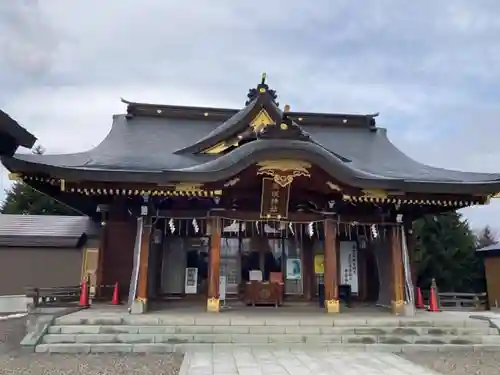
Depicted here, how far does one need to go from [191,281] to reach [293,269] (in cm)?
293

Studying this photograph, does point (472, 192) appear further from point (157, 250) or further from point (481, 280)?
point (481, 280)

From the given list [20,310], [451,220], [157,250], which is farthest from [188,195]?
[451,220]

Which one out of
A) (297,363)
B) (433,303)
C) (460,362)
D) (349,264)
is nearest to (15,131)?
(297,363)

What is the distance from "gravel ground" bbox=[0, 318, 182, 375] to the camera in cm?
639

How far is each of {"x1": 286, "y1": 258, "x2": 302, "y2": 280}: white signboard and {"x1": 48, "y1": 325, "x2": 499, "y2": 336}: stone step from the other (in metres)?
3.76

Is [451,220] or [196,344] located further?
[451,220]

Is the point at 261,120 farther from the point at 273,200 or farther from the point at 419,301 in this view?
the point at 419,301

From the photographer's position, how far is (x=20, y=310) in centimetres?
1470

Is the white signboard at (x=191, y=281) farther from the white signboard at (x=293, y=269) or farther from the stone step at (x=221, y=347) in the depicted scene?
the stone step at (x=221, y=347)

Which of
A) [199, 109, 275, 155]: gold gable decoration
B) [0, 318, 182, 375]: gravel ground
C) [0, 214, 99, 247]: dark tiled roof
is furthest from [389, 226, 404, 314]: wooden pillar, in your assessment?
[0, 214, 99, 247]: dark tiled roof

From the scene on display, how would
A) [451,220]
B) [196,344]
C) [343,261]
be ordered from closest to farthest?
[196,344]
[343,261]
[451,220]

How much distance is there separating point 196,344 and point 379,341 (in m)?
3.53

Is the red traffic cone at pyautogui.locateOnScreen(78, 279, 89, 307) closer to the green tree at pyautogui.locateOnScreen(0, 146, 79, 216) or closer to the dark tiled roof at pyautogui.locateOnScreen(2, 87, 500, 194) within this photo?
the dark tiled roof at pyautogui.locateOnScreen(2, 87, 500, 194)

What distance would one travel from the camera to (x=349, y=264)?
41.4 ft
